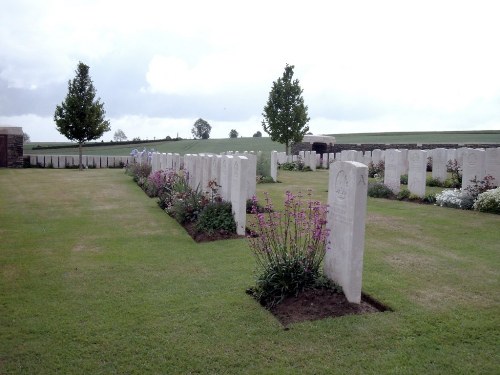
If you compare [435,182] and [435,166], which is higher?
[435,166]

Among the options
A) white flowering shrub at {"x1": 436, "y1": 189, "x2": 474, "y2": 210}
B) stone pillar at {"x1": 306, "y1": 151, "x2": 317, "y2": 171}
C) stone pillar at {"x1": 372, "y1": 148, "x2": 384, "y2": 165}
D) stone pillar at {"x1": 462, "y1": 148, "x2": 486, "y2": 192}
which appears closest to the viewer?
white flowering shrub at {"x1": 436, "y1": 189, "x2": 474, "y2": 210}

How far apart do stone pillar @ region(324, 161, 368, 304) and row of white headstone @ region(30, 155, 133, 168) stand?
85.4 feet

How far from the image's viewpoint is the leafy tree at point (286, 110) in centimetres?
3198

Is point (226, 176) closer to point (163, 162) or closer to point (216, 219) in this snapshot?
point (216, 219)

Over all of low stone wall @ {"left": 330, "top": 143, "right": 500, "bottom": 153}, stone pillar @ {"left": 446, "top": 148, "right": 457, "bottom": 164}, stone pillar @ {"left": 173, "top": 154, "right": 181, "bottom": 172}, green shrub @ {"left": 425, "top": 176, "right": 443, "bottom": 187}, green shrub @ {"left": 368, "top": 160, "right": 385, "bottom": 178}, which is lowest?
green shrub @ {"left": 425, "top": 176, "right": 443, "bottom": 187}

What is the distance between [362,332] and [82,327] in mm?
2669

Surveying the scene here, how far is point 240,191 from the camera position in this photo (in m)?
8.63

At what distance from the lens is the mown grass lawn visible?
389 cm

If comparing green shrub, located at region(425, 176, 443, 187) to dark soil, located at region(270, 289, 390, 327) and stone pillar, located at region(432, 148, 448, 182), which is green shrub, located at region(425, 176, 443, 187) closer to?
stone pillar, located at region(432, 148, 448, 182)

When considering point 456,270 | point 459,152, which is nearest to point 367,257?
point 456,270

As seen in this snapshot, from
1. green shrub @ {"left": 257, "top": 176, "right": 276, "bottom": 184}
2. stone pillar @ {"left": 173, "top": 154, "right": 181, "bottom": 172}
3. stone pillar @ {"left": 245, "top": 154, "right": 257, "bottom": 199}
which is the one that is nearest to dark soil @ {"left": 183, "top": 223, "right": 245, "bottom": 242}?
stone pillar @ {"left": 245, "top": 154, "right": 257, "bottom": 199}

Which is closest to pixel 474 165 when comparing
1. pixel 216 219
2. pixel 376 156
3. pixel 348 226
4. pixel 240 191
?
pixel 240 191

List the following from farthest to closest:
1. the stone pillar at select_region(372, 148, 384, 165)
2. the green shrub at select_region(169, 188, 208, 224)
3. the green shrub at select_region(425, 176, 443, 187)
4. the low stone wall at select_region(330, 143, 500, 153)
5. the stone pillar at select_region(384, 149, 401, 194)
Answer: the low stone wall at select_region(330, 143, 500, 153), the stone pillar at select_region(372, 148, 384, 165), the green shrub at select_region(425, 176, 443, 187), the stone pillar at select_region(384, 149, 401, 194), the green shrub at select_region(169, 188, 208, 224)

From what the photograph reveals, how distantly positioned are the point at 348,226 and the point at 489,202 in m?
7.49
